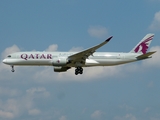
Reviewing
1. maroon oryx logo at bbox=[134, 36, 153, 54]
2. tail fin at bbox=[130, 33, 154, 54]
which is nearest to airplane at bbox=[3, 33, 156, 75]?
tail fin at bbox=[130, 33, 154, 54]

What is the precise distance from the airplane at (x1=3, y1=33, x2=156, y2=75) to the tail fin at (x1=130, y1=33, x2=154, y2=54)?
1297 mm

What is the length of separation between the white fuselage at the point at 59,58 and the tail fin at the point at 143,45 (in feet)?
9.35

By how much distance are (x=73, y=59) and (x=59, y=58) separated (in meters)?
2.51

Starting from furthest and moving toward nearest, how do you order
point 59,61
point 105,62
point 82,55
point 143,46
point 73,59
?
1. point 143,46
2. point 105,62
3. point 73,59
4. point 82,55
5. point 59,61

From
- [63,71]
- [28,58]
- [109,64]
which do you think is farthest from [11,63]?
[109,64]

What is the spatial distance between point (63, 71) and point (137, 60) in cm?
1331

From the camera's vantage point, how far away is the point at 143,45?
94.5 m

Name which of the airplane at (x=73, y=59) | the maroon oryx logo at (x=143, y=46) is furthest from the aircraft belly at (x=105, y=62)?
the maroon oryx logo at (x=143, y=46)

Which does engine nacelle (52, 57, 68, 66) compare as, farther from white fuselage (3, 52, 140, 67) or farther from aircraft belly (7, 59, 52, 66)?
aircraft belly (7, 59, 52, 66)

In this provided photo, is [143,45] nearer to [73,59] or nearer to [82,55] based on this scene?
[82,55]

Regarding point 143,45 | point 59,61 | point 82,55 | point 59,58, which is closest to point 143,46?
point 143,45

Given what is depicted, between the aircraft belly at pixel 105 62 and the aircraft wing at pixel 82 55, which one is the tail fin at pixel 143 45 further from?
the aircraft wing at pixel 82 55

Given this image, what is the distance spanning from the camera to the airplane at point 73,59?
8519 centimetres

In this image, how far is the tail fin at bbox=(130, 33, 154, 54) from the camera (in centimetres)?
9288
